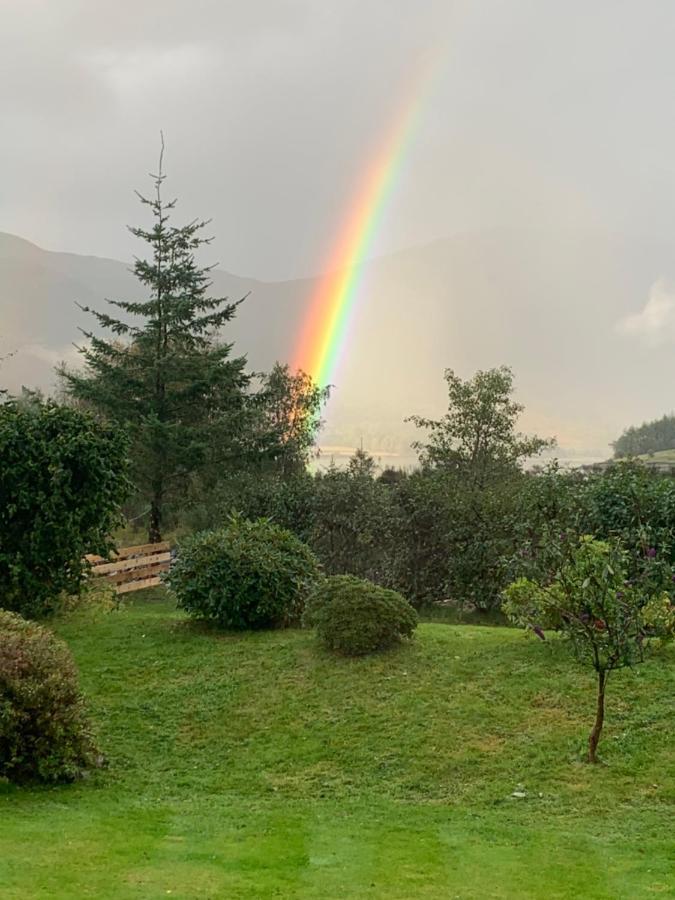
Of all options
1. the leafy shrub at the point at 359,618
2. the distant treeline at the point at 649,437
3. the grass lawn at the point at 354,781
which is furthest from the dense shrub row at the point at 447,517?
the distant treeline at the point at 649,437

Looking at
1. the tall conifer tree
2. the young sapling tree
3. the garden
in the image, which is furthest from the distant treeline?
the young sapling tree

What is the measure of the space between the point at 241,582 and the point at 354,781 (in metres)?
5.31

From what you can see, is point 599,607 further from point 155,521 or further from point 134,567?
point 155,521

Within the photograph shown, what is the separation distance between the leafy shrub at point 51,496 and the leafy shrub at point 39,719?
5.59 meters

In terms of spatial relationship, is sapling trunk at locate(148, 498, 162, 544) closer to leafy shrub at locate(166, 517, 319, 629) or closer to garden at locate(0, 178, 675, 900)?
garden at locate(0, 178, 675, 900)

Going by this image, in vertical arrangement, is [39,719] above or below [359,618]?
below

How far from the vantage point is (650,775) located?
683 cm

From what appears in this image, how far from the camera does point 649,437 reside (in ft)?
231

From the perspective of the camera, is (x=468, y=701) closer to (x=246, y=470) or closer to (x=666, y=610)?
(x=666, y=610)

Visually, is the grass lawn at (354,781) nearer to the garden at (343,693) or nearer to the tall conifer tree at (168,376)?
the garden at (343,693)

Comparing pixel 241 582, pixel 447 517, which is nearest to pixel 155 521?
pixel 447 517

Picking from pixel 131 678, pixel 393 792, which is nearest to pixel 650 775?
pixel 393 792

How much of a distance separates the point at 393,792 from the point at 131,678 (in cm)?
477

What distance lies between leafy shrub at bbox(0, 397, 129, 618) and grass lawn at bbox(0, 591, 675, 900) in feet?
5.99
